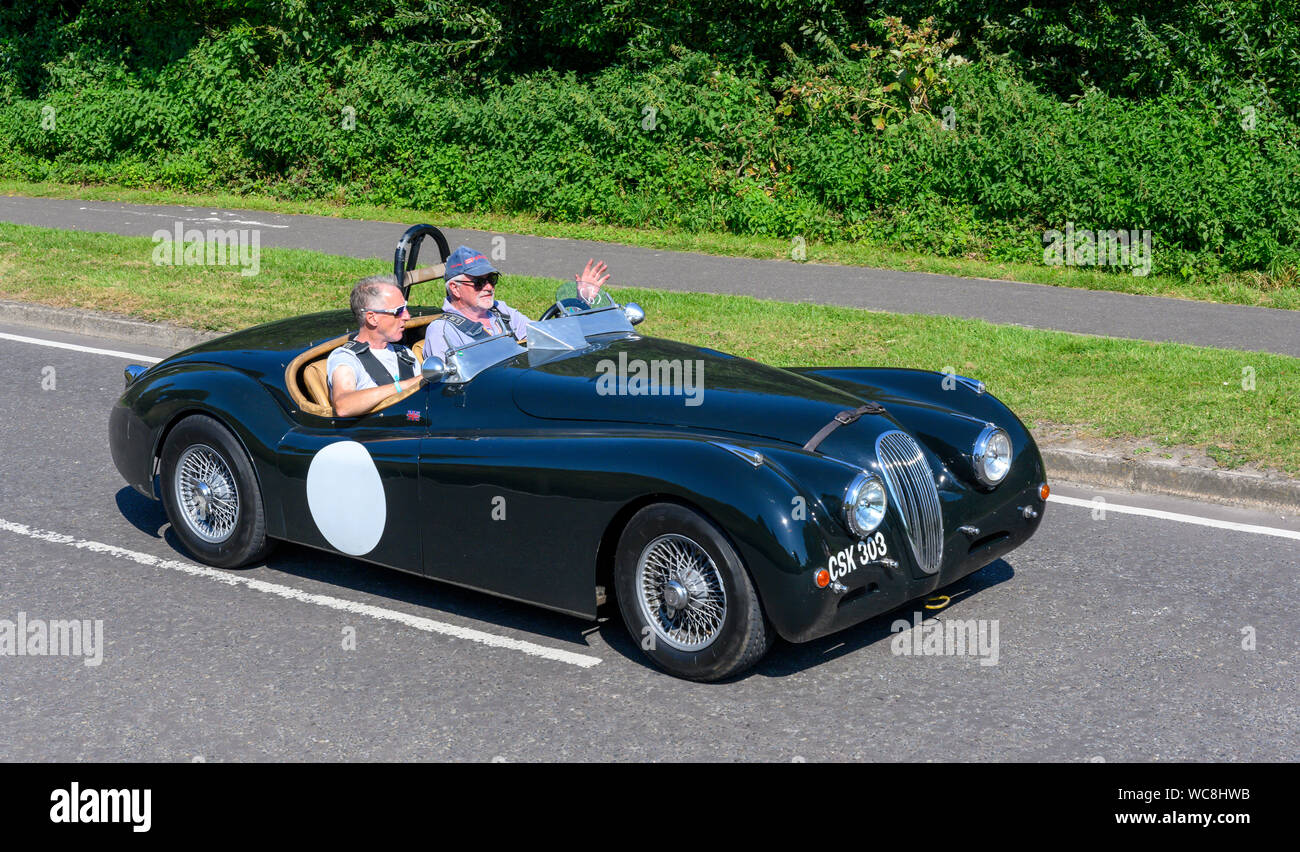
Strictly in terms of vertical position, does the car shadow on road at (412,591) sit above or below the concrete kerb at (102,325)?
below

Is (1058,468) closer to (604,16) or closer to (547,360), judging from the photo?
(547,360)

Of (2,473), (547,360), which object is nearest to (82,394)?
(2,473)

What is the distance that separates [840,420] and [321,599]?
258 cm

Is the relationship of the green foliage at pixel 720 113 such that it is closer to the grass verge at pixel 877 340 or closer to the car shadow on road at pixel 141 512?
the grass verge at pixel 877 340

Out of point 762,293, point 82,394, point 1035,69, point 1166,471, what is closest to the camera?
point 1166,471

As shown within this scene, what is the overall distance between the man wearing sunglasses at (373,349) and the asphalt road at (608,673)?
0.97 meters

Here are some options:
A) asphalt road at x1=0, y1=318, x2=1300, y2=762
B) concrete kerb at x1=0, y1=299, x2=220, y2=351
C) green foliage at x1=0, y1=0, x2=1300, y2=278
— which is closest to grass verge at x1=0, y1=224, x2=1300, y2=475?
concrete kerb at x1=0, y1=299, x2=220, y2=351

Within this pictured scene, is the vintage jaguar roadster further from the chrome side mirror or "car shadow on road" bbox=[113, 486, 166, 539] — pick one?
"car shadow on road" bbox=[113, 486, 166, 539]

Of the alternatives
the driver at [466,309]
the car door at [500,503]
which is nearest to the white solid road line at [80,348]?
the driver at [466,309]

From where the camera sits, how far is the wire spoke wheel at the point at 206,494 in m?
6.61

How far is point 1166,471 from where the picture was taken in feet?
25.6
